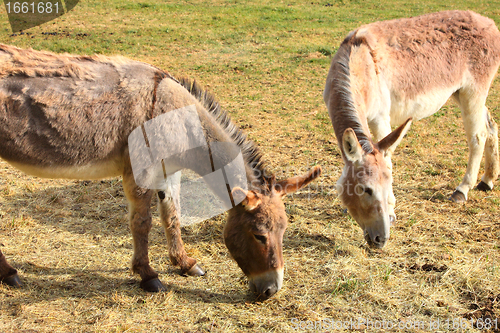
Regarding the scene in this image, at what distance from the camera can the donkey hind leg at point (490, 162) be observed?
5.49 m

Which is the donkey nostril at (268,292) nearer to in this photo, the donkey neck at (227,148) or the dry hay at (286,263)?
the dry hay at (286,263)

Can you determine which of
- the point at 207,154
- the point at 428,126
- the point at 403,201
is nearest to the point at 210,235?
the point at 207,154

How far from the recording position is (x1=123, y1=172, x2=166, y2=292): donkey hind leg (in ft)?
11.3

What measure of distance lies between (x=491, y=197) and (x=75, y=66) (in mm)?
5260

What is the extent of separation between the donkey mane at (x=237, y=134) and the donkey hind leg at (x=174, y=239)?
3.01ft

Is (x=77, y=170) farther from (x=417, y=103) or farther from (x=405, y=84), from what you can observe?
(x=417, y=103)

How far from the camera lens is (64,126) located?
129 inches

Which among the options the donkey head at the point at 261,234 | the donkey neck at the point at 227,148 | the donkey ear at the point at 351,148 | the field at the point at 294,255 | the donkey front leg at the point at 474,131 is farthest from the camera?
the donkey front leg at the point at 474,131

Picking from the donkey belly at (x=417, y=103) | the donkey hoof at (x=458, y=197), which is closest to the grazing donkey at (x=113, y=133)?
the donkey belly at (x=417, y=103)

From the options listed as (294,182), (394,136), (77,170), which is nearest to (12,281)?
(77,170)

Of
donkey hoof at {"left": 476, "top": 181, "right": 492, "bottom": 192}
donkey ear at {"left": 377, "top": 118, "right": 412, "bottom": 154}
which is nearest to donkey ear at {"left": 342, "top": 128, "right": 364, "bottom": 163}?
donkey ear at {"left": 377, "top": 118, "right": 412, "bottom": 154}

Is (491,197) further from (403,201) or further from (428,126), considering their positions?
(428,126)

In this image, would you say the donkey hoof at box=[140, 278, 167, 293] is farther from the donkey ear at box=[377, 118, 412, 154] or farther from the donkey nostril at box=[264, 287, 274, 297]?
the donkey ear at box=[377, 118, 412, 154]

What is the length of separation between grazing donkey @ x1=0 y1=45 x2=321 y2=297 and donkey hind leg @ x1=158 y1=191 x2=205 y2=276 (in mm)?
330
